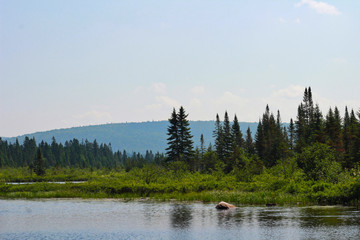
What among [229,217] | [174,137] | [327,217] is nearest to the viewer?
[327,217]

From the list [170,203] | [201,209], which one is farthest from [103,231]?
[170,203]

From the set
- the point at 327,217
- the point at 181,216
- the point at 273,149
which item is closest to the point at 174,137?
the point at 273,149

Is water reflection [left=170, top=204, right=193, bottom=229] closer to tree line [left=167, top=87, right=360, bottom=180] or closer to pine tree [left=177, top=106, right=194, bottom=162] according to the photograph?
tree line [left=167, top=87, right=360, bottom=180]

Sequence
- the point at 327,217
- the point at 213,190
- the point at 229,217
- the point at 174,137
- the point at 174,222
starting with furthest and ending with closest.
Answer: the point at 174,137 < the point at 213,190 < the point at 229,217 < the point at 174,222 < the point at 327,217

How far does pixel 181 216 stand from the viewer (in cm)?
3428

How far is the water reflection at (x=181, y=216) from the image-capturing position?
3078 cm

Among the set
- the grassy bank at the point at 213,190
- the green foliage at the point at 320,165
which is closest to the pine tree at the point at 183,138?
the grassy bank at the point at 213,190

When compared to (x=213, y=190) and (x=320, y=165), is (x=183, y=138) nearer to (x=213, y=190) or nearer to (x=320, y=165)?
(x=213, y=190)

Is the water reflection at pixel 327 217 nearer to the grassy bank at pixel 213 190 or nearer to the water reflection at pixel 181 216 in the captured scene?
the grassy bank at pixel 213 190

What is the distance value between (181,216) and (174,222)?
2717 mm

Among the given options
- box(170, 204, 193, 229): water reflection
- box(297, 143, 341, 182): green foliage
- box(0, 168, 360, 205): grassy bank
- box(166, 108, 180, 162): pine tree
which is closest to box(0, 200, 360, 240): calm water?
box(170, 204, 193, 229): water reflection

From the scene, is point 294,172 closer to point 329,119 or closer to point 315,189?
point 315,189

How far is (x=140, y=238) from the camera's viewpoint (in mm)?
26250

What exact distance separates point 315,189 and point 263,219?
43.4 ft
